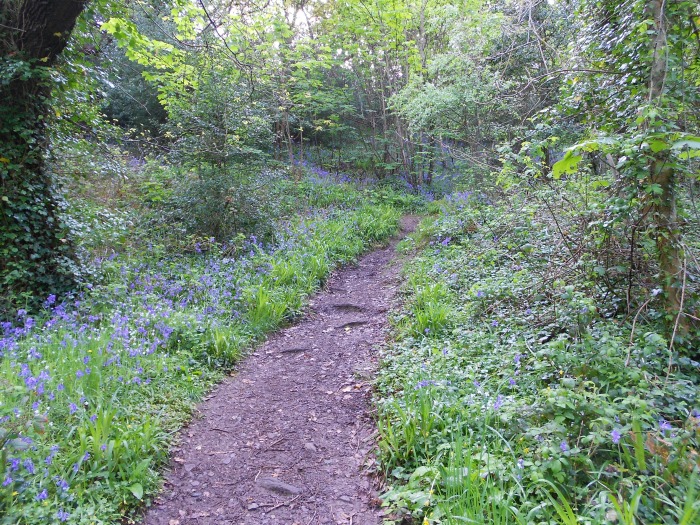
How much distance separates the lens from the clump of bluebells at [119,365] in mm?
2527

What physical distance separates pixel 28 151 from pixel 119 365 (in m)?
2.91

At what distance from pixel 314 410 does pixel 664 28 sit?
13.8 feet

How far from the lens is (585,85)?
4203 millimetres

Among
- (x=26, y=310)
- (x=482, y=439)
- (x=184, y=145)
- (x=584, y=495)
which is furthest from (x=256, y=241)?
(x=584, y=495)

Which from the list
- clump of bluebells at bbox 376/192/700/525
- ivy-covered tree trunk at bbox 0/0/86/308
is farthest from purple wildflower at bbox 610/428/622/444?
ivy-covered tree trunk at bbox 0/0/86/308

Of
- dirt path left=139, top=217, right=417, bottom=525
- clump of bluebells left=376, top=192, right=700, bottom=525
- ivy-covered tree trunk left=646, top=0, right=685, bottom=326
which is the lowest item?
dirt path left=139, top=217, right=417, bottom=525

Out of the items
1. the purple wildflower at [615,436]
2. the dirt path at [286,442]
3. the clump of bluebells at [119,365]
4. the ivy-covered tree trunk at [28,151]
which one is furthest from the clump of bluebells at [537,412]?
the ivy-covered tree trunk at [28,151]

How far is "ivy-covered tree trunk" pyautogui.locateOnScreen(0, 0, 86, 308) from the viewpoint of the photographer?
4559mm

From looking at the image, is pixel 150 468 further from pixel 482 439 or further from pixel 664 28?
pixel 664 28

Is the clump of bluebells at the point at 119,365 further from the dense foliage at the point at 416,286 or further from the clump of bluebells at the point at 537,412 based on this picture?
the clump of bluebells at the point at 537,412

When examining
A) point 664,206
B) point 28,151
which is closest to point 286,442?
point 664,206

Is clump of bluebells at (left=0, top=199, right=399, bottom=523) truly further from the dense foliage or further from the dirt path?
Result: the dirt path

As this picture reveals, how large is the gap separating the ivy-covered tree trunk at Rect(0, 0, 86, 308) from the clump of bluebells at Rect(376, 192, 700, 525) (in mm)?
3997

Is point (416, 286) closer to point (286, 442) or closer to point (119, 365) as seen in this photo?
point (286, 442)
